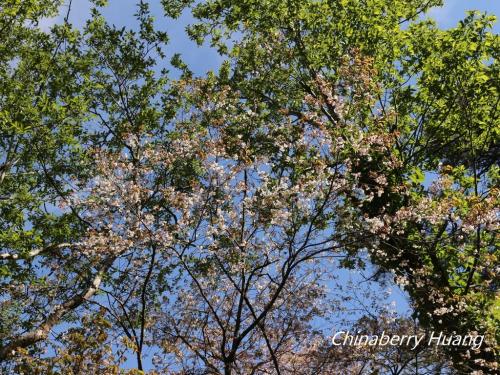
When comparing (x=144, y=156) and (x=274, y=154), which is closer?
(x=144, y=156)

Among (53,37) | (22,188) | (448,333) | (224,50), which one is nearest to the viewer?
(448,333)

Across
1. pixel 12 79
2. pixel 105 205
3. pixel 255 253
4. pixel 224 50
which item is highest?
pixel 224 50

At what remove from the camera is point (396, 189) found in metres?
10.2

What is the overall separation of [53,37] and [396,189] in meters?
11.5

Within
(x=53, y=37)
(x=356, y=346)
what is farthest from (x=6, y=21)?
(x=356, y=346)

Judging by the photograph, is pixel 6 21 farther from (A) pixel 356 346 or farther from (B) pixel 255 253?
(A) pixel 356 346

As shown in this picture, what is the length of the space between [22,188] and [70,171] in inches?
54.5

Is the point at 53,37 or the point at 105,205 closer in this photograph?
the point at 105,205

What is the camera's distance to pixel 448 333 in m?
10.0

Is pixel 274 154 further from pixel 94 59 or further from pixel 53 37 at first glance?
pixel 53 37

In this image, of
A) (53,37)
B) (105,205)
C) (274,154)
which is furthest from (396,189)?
(53,37)

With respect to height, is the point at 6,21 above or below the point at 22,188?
above

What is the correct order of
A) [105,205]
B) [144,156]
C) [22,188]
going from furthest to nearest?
[22,188], [144,156], [105,205]

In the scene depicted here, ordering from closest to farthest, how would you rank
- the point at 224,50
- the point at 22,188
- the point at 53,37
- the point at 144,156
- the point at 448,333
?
the point at 448,333, the point at 144,156, the point at 22,188, the point at 53,37, the point at 224,50
